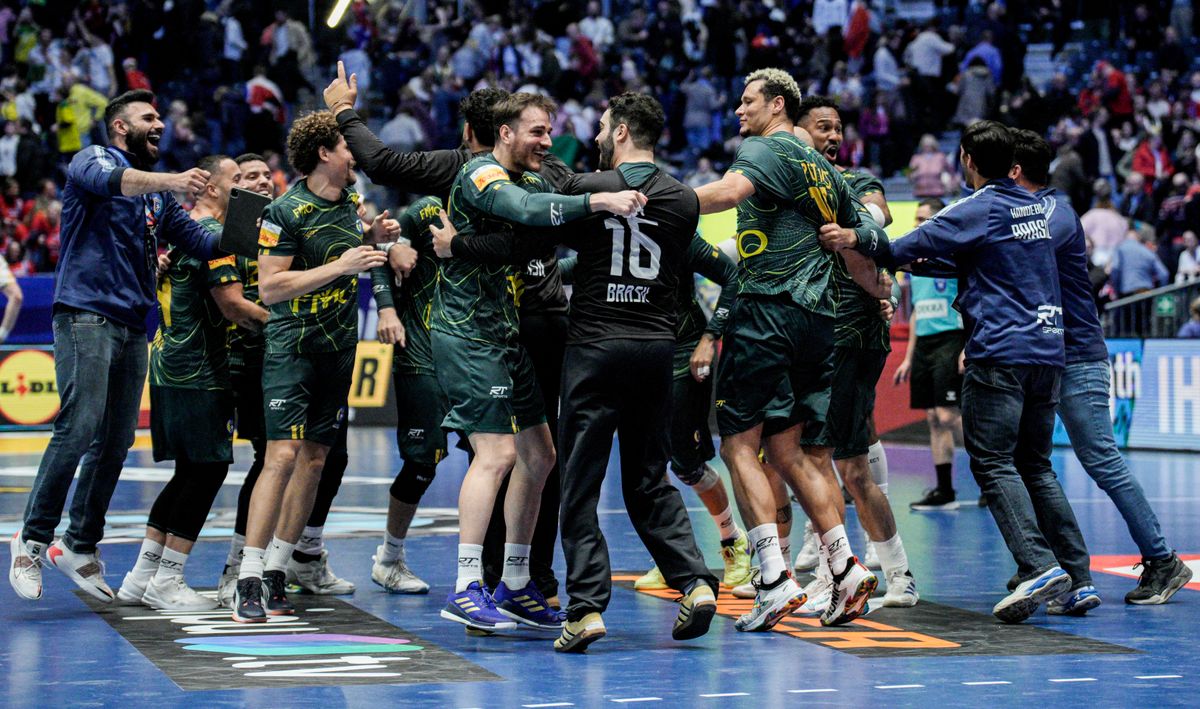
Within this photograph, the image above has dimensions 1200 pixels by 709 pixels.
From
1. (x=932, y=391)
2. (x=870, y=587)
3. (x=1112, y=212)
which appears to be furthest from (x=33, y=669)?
(x=1112, y=212)

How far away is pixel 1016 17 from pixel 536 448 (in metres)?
24.1

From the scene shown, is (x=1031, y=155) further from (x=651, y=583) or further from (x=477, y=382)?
(x=477, y=382)

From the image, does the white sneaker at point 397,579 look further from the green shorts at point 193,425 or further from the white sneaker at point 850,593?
the white sneaker at point 850,593

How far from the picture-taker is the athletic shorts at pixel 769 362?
7.29 m

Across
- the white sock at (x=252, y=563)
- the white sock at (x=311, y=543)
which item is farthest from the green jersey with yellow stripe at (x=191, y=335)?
the white sock at (x=252, y=563)

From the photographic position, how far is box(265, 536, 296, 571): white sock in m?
7.47

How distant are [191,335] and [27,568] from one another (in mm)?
1345

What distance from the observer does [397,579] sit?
837 centimetres

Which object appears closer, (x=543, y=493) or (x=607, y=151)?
(x=607, y=151)

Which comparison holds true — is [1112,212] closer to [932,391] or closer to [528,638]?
[932,391]

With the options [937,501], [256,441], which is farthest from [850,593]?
[937,501]

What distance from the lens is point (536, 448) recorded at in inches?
289

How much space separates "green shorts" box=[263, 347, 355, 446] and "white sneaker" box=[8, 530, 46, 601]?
1341 millimetres

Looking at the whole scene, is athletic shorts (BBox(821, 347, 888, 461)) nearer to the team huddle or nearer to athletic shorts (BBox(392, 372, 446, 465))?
the team huddle
